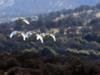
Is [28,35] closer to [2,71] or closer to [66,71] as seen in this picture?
[2,71]

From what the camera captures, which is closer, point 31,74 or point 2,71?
point 31,74

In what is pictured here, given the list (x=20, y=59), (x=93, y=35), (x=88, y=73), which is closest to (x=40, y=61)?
(x=20, y=59)

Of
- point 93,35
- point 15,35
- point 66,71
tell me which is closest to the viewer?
point 66,71

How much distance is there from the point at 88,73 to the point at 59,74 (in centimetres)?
78

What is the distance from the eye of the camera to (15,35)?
11.9 meters

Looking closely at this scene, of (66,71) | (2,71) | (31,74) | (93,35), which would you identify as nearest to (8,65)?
(2,71)

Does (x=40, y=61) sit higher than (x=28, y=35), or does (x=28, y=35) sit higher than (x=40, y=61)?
(x=28, y=35)

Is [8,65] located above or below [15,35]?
below

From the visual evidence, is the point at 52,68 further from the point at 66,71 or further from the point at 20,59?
the point at 20,59

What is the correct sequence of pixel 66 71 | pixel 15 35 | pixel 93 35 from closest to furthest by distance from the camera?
pixel 66 71
pixel 15 35
pixel 93 35

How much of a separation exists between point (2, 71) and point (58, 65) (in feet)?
5.75

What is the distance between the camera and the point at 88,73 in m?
11.1

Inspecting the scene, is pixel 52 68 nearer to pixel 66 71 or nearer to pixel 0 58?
pixel 66 71

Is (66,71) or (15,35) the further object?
(15,35)
